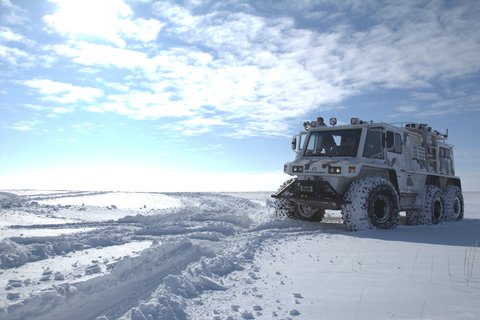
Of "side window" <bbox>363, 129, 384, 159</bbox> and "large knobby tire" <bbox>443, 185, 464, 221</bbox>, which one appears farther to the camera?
"large knobby tire" <bbox>443, 185, 464, 221</bbox>

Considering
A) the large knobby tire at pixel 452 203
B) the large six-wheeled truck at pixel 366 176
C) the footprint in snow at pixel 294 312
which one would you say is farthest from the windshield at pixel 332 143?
the footprint in snow at pixel 294 312

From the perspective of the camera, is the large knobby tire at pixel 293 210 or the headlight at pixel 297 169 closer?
the headlight at pixel 297 169

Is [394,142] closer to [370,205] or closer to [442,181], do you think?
[370,205]

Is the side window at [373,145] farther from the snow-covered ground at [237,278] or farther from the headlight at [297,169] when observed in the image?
the snow-covered ground at [237,278]

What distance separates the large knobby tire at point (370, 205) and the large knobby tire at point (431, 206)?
95.3 inches

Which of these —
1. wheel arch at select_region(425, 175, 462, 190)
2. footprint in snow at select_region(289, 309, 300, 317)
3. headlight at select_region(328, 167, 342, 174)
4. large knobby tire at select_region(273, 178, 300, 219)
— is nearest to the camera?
footprint in snow at select_region(289, 309, 300, 317)

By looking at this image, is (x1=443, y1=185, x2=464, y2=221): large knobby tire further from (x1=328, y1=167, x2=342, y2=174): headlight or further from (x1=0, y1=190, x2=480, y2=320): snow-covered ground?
(x1=0, y1=190, x2=480, y2=320): snow-covered ground

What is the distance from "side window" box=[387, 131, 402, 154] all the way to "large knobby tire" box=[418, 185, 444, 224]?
2.01 metres

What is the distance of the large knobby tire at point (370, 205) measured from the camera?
8.33 m

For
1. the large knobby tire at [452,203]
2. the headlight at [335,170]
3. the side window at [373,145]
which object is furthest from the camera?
the large knobby tire at [452,203]

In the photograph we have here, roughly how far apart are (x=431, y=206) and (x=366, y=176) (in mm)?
3179

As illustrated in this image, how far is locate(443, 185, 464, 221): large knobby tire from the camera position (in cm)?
1220

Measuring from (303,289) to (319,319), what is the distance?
755 millimetres

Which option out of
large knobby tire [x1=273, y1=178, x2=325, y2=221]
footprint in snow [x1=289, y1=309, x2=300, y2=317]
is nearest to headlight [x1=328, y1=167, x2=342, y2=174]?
large knobby tire [x1=273, y1=178, x2=325, y2=221]
